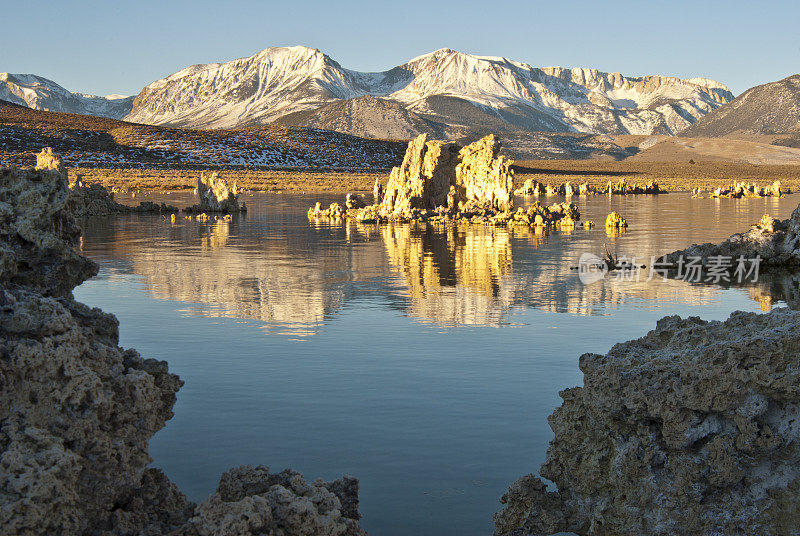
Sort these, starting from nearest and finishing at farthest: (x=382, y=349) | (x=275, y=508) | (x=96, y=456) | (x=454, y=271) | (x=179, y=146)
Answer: (x=275, y=508)
(x=96, y=456)
(x=382, y=349)
(x=454, y=271)
(x=179, y=146)

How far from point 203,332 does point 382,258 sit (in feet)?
38.6

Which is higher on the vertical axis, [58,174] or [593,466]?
[58,174]

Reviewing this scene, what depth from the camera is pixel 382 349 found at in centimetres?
1241

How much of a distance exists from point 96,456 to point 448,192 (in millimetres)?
41199

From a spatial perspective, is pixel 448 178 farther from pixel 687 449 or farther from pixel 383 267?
pixel 687 449

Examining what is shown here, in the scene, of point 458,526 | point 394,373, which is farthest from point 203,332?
point 458,526

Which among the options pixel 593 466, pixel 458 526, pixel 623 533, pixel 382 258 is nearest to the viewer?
pixel 623 533

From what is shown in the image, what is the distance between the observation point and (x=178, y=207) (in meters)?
51.7

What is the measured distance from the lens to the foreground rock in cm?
550

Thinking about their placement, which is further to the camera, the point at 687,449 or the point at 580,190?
the point at 580,190

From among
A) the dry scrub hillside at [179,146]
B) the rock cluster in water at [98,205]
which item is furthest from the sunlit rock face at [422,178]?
the dry scrub hillside at [179,146]

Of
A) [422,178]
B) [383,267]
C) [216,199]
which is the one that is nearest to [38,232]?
[383,267]

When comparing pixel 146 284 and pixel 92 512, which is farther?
pixel 146 284

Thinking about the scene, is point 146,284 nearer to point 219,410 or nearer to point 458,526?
point 219,410
